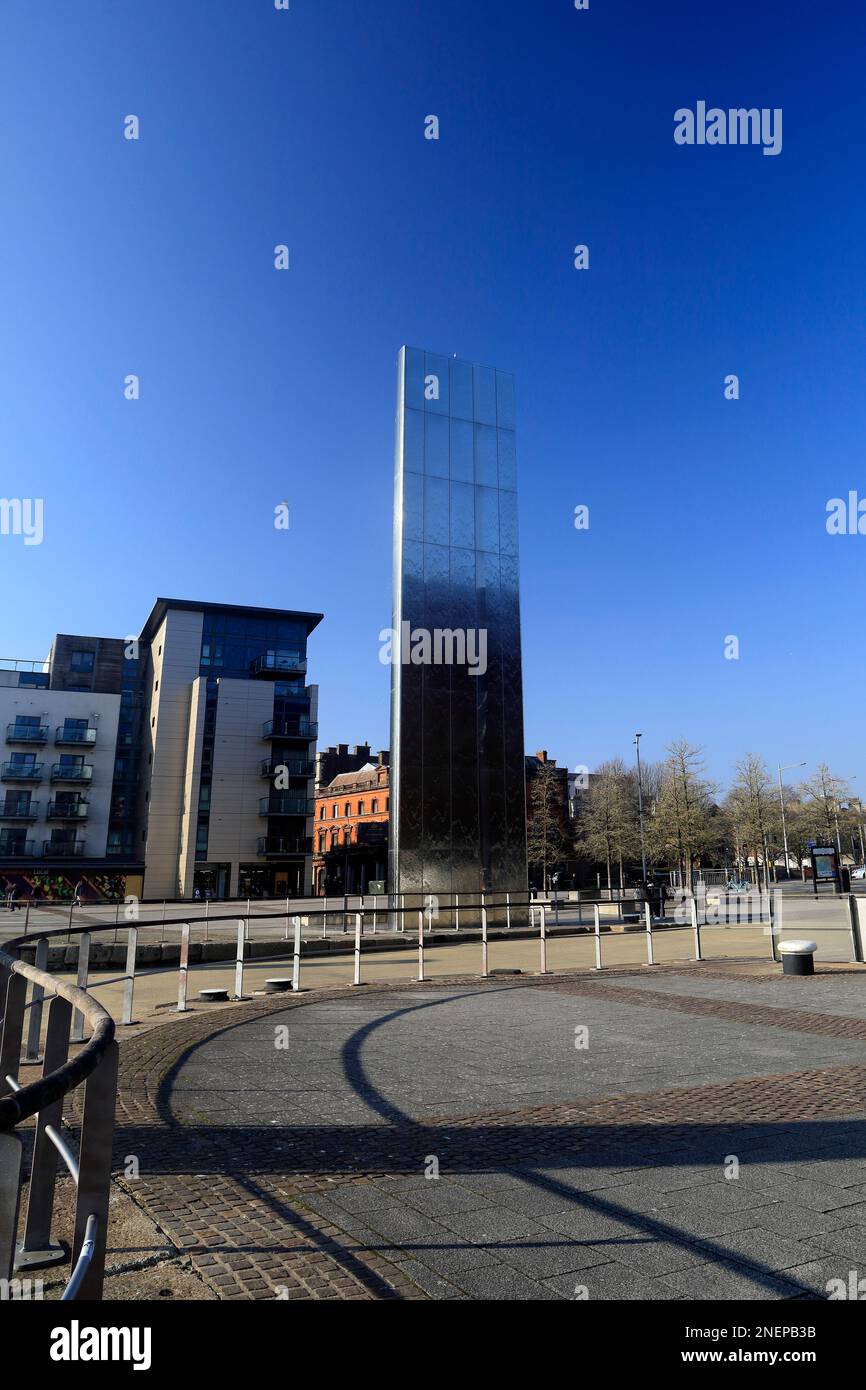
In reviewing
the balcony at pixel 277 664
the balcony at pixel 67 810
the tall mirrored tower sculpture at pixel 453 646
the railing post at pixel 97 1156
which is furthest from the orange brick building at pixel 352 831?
the railing post at pixel 97 1156

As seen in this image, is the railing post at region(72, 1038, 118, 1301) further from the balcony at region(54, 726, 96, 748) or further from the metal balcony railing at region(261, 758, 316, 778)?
the balcony at region(54, 726, 96, 748)

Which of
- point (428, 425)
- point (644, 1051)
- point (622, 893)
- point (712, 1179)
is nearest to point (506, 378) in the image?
point (428, 425)

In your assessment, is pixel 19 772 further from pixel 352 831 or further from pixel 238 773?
pixel 352 831

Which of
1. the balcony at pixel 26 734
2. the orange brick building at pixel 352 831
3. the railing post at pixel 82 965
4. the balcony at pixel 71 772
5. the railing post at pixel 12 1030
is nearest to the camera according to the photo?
the railing post at pixel 12 1030

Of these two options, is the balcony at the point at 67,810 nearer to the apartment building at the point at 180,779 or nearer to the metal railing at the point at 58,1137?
the apartment building at the point at 180,779

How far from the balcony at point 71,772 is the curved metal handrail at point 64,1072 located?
6631cm

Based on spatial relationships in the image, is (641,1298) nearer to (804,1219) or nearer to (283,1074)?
(804,1219)

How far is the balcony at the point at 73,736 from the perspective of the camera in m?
65.4

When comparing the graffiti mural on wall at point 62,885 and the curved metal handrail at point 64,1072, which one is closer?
the curved metal handrail at point 64,1072

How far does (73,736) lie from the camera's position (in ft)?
215

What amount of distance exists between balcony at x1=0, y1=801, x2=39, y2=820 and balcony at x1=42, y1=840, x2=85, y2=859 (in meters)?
2.24

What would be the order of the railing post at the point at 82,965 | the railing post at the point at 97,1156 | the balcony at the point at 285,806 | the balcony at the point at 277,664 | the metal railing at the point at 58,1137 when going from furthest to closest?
the balcony at the point at 277,664
the balcony at the point at 285,806
the railing post at the point at 82,965
the railing post at the point at 97,1156
the metal railing at the point at 58,1137
